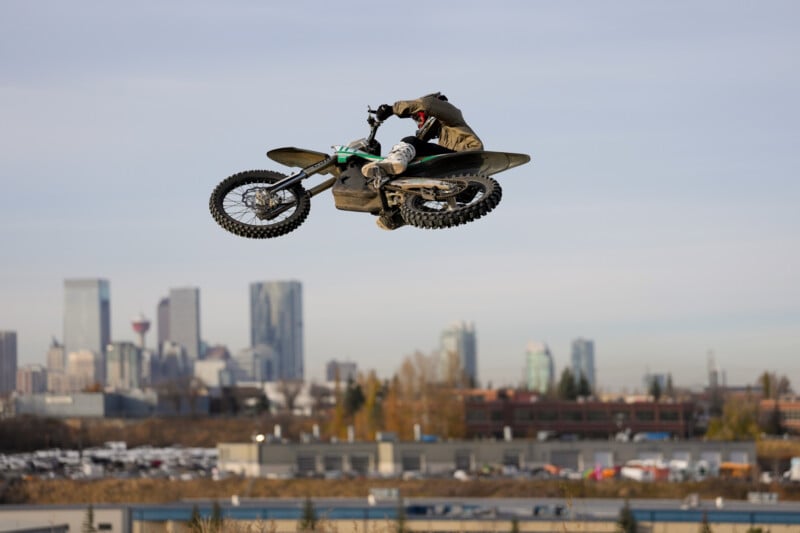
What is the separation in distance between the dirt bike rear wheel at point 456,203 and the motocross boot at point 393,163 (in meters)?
0.43

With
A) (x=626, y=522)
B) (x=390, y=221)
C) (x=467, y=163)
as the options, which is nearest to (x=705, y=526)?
(x=626, y=522)

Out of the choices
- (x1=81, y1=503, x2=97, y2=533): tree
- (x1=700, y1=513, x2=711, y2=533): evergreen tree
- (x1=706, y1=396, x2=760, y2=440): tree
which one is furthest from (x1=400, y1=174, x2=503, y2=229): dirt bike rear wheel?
(x1=706, y1=396, x2=760, y2=440): tree

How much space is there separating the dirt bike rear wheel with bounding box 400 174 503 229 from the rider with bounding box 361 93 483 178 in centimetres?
73

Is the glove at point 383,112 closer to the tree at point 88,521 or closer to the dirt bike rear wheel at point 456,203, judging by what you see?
the dirt bike rear wheel at point 456,203

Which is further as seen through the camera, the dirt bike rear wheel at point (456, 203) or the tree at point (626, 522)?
the tree at point (626, 522)

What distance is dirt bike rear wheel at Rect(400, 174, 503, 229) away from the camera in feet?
63.3

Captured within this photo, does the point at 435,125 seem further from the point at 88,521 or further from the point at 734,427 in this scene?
the point at 734,427

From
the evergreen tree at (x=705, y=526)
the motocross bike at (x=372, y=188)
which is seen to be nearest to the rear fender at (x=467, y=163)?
the motocross bike at (x=372, y=188)

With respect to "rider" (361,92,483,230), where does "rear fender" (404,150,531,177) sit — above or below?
below

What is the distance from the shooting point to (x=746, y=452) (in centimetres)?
15575

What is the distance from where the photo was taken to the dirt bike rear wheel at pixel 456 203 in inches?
759

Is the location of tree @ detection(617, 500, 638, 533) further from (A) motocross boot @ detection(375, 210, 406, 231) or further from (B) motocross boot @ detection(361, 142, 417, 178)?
(B) motocross boot @ detection(361, 142, 417, 178)

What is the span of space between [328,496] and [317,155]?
117936mm

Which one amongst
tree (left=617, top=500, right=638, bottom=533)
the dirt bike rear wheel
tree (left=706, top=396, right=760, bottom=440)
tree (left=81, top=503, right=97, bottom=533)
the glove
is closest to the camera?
Answer: the dirt bike rear wheel
